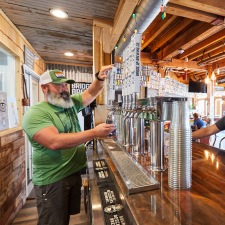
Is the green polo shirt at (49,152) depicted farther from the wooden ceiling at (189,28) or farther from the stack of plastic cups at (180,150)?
the wooden ceiling at (189,28)

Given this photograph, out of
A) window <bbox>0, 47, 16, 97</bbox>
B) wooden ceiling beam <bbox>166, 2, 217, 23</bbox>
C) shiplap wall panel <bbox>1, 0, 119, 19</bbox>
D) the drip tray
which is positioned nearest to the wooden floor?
the drip tray

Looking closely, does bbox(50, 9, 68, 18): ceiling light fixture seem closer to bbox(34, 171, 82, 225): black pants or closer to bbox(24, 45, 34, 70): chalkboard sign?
bbox(24, 45, 34, 70): chalkboard sign

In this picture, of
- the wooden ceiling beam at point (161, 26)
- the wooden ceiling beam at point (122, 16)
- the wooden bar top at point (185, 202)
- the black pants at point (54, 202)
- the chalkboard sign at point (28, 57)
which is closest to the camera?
the wooden bar top at point (185, 202)

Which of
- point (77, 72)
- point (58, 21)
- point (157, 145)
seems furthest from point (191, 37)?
point (157, 145)

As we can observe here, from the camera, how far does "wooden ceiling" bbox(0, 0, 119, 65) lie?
1932 mm

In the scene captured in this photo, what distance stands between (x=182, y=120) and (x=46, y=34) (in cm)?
293

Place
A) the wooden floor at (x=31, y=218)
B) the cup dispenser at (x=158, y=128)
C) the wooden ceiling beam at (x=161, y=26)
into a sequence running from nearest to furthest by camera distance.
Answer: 1. the cup dispenser at (x=158, y=128)
2. the wooden floor at (x=31, y=218)
3. the wooden ceiling beam at (x=161, y=26)

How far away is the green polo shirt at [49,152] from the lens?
1.26 metres

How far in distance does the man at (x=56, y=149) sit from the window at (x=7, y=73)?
124 cm

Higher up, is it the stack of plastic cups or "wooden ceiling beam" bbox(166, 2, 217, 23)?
"wooden ceiling beam" bbox(166, 2, 217, 23)

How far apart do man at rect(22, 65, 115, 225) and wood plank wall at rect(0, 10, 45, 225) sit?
97cm

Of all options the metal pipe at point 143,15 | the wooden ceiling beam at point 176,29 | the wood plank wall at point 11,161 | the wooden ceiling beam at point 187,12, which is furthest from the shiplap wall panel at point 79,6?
the wooden ceiling beam at point 176,29

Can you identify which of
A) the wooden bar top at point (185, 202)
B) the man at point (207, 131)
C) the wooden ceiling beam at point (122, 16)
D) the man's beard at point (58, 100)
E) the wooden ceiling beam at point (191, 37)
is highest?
the wooden ceiling beam at point (191, 37)

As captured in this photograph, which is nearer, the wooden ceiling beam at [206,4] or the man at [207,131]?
the man at [207,131]
